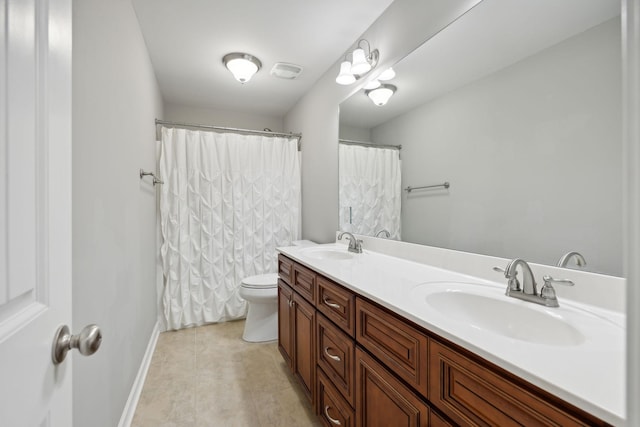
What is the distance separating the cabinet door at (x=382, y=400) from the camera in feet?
2.60

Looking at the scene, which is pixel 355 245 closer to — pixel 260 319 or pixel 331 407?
pixel 331 407

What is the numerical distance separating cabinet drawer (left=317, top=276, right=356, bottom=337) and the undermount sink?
0.27 m

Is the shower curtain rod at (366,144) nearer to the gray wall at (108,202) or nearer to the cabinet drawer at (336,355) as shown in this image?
the cabinet drawer at (336,355)

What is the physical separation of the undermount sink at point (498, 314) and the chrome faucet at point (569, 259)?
0.60ft

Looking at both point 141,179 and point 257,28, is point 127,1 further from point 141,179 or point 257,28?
point 141,179

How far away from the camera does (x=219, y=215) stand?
9.10 feet

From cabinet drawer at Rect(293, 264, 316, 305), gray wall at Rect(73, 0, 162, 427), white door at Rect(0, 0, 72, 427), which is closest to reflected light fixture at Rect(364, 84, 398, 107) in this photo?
cabinet drawer at Rect(293, 264, 316, 305)

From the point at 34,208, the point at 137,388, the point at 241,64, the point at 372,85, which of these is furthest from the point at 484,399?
the point at 241,64

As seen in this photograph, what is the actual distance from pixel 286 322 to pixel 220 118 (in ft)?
8.32

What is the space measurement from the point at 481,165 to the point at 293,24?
1.51 metres

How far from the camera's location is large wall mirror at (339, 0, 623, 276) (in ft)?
2.75

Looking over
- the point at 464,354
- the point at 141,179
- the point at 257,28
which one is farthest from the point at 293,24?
the point at 464,354

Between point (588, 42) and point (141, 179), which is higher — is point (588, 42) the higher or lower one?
the higher one

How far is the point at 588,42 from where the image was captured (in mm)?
858
